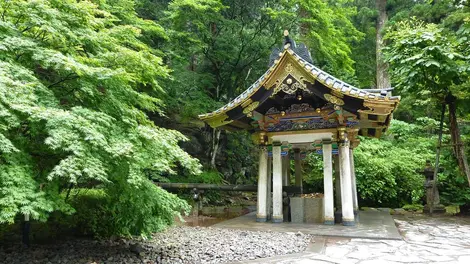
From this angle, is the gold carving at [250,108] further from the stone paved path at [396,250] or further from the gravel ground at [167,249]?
the stone paved path at [396,250]

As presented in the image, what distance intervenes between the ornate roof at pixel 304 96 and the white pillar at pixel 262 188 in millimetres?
871

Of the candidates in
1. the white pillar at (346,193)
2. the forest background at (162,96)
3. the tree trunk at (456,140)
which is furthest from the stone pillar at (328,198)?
the tree trunk at (456,140)

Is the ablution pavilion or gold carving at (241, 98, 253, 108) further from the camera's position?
gold carving at (241, 98, 253, 108)

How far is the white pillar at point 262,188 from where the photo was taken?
7734 mm

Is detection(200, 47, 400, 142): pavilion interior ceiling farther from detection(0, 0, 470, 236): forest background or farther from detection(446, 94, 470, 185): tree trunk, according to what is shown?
detection(446, 94, 470, 185): tree trunk

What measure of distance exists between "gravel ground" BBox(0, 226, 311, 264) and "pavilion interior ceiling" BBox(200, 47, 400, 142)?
2.92 meters

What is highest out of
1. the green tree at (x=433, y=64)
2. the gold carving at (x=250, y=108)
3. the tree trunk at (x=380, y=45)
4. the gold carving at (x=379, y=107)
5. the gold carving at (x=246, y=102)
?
the tree trunk at (x=380, y=45)

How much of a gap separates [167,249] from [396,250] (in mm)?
3561

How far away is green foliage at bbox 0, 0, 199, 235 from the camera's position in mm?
2994

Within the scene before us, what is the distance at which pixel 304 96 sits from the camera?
7.57 m

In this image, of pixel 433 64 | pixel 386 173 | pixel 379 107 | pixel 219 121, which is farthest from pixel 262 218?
pixel 433 64

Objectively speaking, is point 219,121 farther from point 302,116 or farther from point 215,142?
point 215,142

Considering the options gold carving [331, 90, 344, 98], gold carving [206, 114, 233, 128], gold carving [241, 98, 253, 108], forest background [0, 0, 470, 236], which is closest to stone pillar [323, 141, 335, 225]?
gold carving [331, 90, 344, 98]

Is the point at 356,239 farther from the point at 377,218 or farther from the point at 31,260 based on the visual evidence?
the point at 31,260
